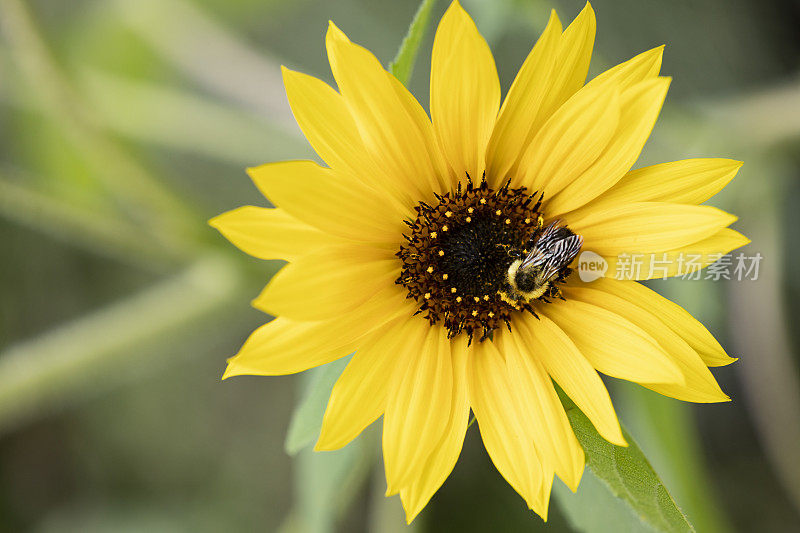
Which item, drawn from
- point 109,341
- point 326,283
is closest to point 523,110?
point 326,283

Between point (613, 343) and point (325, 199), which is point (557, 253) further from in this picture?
point (325, 199)

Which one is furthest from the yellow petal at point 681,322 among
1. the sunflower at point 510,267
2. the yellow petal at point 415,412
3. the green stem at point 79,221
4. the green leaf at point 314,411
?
the green stem at point 79,221

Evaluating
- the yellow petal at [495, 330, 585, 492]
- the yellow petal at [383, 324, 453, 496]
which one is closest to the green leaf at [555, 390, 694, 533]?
the yellow petal at [495, 330, 585, 492]

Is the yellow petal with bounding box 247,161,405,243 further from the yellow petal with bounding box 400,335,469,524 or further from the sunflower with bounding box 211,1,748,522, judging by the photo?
the yellow petal with bounding box 400,335,469,524

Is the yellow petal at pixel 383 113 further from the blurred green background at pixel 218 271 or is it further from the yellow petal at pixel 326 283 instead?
the blurred green background at pixel 218 271

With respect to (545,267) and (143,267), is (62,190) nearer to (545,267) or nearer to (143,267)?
(143,267)

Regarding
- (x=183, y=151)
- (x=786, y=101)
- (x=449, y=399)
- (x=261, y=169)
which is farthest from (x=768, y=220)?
(x=183, y=151)
